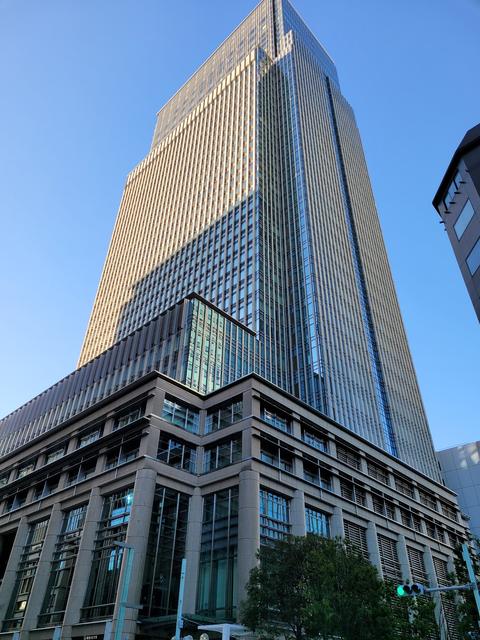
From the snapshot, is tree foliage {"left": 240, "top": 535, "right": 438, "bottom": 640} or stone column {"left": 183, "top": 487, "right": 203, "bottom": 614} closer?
tree foliage {"left": 240, "top": 535, "right": 438, "bottom": 640}

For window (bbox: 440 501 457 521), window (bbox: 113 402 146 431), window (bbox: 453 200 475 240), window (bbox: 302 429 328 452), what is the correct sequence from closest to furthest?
window (bbox: 453 200 475 240)
window (bbox: 113 402 146 431)
window (bbox: 302 429 328 452)
window (bbox: 440 501 457 521)

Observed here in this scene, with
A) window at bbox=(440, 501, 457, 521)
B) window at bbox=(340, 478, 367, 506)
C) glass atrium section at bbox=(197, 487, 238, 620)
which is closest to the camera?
glass atrium section at bbox=(197, 487, 238, 620)

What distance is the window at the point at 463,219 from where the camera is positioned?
30.9 metres

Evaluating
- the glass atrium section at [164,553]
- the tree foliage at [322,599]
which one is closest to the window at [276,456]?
the glass atrium section at [164,553]

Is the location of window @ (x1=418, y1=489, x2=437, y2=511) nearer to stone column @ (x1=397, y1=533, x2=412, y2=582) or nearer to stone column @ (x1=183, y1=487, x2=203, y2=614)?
stone column @ (x1=397, y1=533, x2=412, y2=582)

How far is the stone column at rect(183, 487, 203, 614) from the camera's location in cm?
3766

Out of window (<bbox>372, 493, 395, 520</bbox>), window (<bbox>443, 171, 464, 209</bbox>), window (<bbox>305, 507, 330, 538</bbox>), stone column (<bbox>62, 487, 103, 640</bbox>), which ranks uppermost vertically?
window (<bbox>443, 171, 464, 209</bbox>)

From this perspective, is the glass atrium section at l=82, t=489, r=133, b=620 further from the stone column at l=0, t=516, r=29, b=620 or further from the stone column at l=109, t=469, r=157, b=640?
the stone column at l=0, t=516, r=29, b=620

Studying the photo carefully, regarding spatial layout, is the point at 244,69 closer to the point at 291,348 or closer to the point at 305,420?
the point at 291,348

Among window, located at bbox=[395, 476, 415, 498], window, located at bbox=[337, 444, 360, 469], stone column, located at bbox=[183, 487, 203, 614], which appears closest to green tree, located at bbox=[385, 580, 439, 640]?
stone column, located at bbox=[183, 487, 203, 614]

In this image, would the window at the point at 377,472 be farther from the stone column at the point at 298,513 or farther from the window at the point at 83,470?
the window at the point at 83,470

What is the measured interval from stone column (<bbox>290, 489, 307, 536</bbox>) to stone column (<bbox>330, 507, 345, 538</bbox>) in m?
4.59

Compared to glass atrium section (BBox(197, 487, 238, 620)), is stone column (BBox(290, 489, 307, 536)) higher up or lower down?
higher up

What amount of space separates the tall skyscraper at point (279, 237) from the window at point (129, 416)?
30.4 meters
